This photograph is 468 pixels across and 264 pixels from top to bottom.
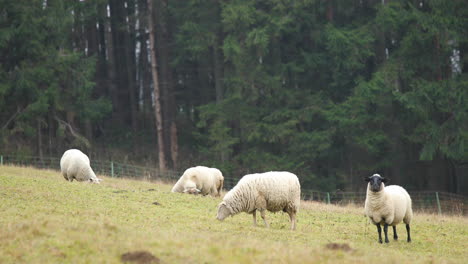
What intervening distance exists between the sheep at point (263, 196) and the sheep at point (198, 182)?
22.7 ft

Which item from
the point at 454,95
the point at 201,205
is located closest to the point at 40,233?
the point at 201,205

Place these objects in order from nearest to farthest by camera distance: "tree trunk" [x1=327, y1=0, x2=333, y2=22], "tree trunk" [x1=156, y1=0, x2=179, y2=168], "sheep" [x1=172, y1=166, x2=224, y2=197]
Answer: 1. "sheep" [x1=172, y1=166, x2=224, y2=197]
2. "tree trunk" [x1=327, y1=0, x2=333, y2=22]
3. "tree trunk" [x1=156, y1=0, x2=179, y2=168]

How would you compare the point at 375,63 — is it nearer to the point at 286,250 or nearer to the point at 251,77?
the point at 251,77

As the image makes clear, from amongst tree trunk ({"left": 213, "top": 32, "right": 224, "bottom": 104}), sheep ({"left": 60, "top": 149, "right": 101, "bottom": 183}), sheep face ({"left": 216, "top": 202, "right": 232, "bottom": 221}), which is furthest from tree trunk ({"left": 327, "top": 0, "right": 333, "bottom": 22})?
sheep face ({"left": 216, "top": 202, "right": 232, "bottom": 221})

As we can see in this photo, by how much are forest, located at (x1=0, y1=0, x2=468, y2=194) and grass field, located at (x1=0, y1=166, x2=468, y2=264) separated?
51.1 feet

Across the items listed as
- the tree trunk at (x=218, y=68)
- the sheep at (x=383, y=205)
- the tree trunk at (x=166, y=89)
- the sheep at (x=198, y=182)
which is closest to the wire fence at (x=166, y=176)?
the tree trunk at (x=166, y=89)

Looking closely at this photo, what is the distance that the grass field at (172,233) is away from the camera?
1346cm

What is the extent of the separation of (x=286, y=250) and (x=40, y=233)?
5.29 meters

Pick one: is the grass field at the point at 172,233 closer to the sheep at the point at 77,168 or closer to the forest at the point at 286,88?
the sheep at the point at 77,168

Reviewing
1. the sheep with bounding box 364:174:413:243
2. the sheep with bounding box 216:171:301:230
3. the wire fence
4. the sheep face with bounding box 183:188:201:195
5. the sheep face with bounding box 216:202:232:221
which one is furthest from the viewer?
the wire fence

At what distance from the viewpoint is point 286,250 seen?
46.3 feet

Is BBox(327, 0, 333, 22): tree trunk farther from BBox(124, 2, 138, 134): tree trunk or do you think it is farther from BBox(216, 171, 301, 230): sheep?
BBox(216, 171, 301, 230): sheep

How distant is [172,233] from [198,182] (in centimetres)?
1026

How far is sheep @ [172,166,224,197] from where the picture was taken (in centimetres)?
2534
